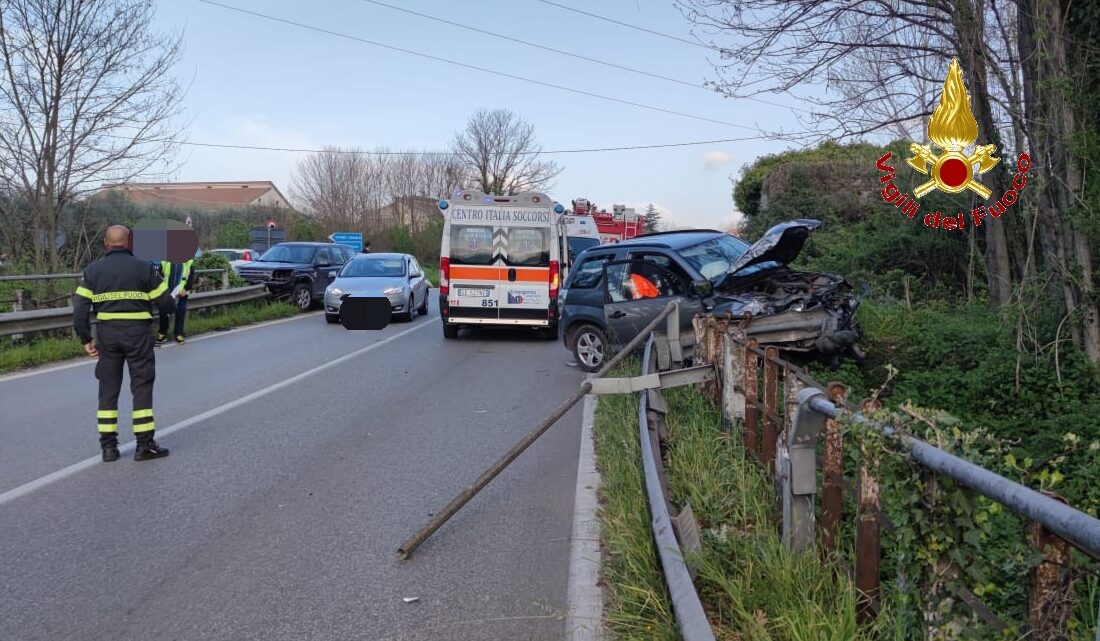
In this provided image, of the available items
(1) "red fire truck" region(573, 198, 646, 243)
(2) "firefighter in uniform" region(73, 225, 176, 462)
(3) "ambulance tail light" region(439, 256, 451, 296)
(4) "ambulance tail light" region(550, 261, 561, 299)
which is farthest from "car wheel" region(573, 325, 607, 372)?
(1) "red fire truck" region(573, 198, 646, 243)

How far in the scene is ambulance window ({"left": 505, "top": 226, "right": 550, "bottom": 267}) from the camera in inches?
627

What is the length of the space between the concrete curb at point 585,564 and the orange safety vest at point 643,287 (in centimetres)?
440

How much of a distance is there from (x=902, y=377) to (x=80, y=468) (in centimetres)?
800

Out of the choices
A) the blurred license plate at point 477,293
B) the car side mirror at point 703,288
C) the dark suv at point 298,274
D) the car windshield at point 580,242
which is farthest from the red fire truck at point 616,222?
the car side mirror at point 703,288

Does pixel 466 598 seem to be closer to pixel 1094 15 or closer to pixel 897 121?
pixel 1094 15

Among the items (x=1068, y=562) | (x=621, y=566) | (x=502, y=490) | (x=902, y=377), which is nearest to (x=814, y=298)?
(x=902, y=377)

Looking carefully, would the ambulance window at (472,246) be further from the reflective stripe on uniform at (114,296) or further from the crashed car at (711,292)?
the reflective stripe on uniform at (114,296)

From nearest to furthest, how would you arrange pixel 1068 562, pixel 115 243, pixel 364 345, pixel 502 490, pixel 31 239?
1. pixel 1068 562
2. pixel 502 490
3. pixel 115 243
4. pixel 364 345
5. pixel 31 239

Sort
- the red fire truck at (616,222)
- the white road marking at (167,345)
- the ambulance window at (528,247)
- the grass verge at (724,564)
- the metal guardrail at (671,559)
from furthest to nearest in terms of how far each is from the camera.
→ the red fire truck at (616,222), the ambulance window at (528,247), the white road marking at (167,345), the grass verge at (724,564), the metal guardrail at (671,559)

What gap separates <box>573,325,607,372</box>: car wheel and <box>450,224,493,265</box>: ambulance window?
13.3 ft

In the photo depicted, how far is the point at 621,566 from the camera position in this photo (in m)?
4.52

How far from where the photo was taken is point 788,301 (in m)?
9.16

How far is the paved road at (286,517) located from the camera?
4.17 meters

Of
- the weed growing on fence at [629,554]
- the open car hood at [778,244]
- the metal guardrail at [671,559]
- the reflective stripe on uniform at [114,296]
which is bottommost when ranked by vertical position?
the weed growing on fence at [629,554]
